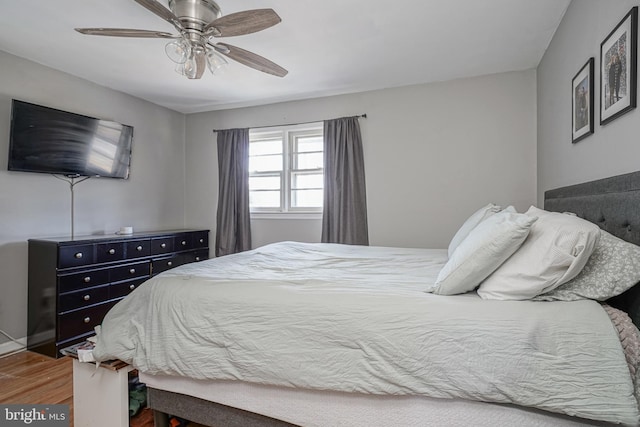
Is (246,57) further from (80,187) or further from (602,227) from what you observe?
(80,187)

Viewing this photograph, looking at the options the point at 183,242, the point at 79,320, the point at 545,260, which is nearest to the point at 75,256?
the point at 79,320

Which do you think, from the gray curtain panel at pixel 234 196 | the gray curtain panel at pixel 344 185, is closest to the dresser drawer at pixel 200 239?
the gray curtain panel at pixel 234 196

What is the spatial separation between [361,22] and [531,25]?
50.5 inches

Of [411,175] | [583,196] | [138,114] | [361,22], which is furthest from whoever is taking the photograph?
[138,114]

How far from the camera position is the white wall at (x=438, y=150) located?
10.3 feet

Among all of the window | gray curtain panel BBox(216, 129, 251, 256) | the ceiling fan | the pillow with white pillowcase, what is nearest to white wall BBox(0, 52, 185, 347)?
gray curtain panel BBox(216, 129, 251, 256)

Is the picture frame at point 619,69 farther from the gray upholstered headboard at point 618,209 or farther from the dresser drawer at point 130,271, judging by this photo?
the dresser drawer at point 130,271

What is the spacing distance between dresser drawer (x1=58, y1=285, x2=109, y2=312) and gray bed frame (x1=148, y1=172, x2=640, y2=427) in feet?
5.38

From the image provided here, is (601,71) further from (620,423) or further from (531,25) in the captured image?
(620,423)

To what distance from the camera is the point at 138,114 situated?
12.5 ft

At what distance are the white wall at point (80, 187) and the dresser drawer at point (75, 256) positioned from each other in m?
0.52

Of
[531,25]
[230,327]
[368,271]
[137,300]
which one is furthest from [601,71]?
[137,300]

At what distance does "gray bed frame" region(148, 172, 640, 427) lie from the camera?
1.16 metres

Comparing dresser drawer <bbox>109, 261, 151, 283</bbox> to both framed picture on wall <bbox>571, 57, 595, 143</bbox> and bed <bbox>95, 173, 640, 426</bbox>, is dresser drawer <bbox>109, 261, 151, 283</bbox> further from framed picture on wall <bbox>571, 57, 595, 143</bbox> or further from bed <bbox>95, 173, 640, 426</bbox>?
framed picture on wall <bbox>571, 57, 595, 143</bbox>
